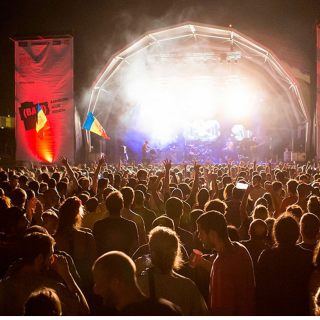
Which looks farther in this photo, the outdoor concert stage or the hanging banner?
the outdoor concert stage

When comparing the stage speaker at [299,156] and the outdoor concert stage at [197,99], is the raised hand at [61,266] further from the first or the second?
the stage speaker at [299,156]

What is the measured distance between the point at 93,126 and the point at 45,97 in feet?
25.0

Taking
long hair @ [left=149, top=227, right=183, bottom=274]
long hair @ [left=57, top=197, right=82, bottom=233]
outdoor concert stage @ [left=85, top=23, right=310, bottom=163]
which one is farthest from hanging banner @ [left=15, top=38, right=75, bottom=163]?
long hair @ [left=149, top=227, right=183, bottom=274]

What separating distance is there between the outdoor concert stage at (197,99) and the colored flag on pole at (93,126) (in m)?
6.61

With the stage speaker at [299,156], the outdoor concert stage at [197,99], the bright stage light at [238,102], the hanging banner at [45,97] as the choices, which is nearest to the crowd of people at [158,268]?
the hanging banner at [45,97]

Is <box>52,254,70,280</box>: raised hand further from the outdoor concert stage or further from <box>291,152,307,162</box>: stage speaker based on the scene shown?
<box>291,152,307,162</box>: stage speaker

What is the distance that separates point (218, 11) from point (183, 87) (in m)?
6.91

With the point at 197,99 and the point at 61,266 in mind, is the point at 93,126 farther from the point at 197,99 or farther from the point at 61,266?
the point at 197,99

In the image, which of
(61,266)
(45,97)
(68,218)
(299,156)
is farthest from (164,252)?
(299,156)

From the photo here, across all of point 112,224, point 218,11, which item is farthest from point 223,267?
point 218,11

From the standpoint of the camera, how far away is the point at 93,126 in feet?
51.1

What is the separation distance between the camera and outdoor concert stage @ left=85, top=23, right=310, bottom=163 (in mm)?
21859

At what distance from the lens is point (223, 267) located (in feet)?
9.83

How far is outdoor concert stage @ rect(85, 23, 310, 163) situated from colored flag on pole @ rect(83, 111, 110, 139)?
6.61 metres
